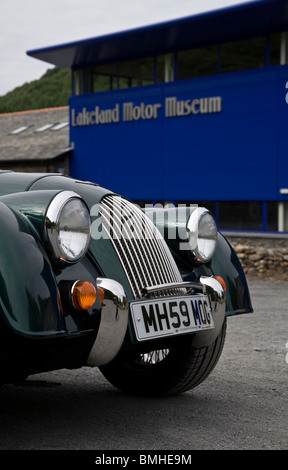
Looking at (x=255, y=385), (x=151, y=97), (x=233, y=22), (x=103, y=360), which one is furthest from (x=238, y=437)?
(x=151, y=97)

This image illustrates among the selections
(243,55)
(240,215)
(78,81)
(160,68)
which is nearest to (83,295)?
(240,215)

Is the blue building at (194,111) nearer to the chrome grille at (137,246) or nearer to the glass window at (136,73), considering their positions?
the glass window at (136,73)

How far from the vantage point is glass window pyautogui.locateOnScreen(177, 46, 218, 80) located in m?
15.4

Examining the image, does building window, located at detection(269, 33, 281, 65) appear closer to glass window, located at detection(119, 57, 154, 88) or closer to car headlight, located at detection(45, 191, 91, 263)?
glass window, located at detection(119, 57, 154, 88)

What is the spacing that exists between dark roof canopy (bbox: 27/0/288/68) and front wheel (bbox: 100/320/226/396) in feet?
35.3

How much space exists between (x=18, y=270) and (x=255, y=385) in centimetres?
220

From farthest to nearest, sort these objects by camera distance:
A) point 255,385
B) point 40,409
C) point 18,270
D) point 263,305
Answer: point 263,305 < point 255,385 < point 40,409 < point 18,270

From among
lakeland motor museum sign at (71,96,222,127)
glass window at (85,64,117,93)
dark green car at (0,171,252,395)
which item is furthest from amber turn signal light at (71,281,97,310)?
glass window at (85,64,117,93)

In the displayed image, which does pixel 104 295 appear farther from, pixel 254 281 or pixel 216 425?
pixel 254 281

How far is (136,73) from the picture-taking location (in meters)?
17.1

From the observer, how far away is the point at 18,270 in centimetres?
281

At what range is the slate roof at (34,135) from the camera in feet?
67.7

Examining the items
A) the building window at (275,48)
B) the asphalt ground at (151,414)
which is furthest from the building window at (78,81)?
the asphalt ground at (151,414)

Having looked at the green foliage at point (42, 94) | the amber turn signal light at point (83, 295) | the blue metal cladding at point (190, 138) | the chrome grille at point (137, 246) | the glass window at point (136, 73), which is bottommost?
the amber turn signal light at point (83, 295)
